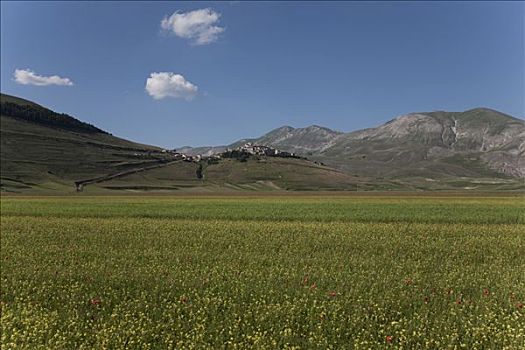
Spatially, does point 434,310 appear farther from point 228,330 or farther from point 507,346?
point 228,330

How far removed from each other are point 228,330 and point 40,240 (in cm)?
1618

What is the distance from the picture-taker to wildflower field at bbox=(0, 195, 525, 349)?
9.73 metres

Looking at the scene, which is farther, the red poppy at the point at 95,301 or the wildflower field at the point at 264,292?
the red poppy at the point at 95,301

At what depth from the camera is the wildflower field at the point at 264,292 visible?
973 cm

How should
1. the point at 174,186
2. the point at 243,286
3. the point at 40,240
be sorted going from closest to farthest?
the point at 243,286 < the point at 40,240 < the point at 174,186

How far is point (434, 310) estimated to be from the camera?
36.3ft

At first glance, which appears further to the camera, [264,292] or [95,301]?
[264,292]

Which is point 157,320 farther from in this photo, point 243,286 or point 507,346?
point 507,346

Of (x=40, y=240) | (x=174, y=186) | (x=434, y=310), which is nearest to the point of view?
(x=434, y=310)

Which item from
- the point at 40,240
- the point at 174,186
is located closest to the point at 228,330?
the point at 40,240

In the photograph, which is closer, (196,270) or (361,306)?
(361,306)

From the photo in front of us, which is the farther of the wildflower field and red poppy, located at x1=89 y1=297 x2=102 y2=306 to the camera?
red poppy, located at x1=89 y1=297 x2=102 y2=306

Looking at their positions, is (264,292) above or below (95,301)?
above

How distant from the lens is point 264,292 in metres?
12.6
